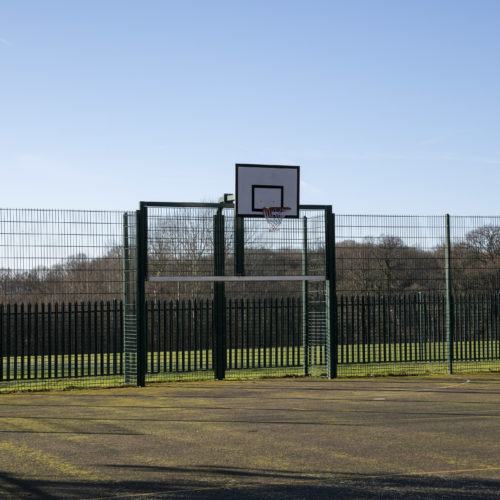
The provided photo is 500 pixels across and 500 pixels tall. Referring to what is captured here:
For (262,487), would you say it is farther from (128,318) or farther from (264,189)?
→ (264,189)

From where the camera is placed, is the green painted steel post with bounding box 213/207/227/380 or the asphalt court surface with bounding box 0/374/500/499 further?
the green painted steel post with bounding box 213/207/227/380

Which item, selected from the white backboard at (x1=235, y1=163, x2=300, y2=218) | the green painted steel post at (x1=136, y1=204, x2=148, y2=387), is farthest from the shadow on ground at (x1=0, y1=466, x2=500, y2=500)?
the white backboard at (x1=235, y1=163, x2=300, y2=218)

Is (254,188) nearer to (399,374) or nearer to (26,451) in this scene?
(399,374)

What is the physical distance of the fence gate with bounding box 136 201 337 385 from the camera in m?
17.9

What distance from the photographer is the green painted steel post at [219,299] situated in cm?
1836

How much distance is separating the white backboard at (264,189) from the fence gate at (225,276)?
251 millimetres

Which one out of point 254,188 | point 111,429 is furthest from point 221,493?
point 254,188

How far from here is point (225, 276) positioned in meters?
18.3

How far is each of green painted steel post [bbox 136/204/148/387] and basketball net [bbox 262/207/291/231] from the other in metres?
2.83

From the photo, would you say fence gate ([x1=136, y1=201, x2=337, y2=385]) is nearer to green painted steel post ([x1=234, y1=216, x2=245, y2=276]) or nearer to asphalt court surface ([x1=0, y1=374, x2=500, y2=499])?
green painted steel post ([x1=234, y1=216, x2=245, y2=276])

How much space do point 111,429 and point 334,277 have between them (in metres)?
8.59

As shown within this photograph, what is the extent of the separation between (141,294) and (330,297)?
14.4 feet

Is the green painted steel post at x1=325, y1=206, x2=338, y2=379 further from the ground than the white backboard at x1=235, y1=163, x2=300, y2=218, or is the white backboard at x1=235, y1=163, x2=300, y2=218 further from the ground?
the white backboard at x1=235, y1=163, x2=300, y2=218

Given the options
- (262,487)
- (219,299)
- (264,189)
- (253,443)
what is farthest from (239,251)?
(262,487)
